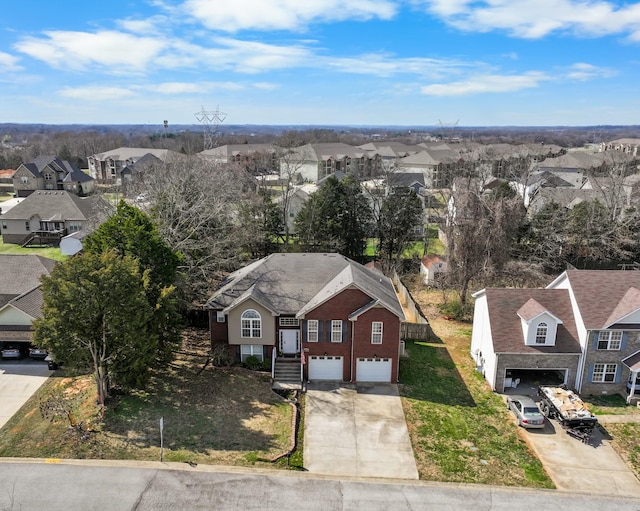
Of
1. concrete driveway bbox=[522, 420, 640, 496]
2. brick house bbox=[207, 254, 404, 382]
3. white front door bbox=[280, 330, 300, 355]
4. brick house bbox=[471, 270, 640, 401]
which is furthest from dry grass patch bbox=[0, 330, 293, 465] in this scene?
brick house bbox=[471, 270, 640, 401]

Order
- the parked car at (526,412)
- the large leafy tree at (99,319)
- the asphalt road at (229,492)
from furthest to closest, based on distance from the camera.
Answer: the parked car at (526,412)
the large leafy tree at (99,319)
the asphalt road at (229,492)

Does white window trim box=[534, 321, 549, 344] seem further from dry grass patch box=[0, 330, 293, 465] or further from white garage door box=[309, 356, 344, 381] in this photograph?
dry grass patch box=[0, 330, 293, 465]

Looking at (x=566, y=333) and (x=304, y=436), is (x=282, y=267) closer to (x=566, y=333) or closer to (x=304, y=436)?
(x=304, y=436)

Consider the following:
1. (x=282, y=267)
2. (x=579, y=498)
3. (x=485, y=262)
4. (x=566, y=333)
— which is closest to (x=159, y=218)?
(x=282, y=267)

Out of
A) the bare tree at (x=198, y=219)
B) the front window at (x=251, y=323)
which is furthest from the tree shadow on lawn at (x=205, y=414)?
the bare tree at (x=198, y=219)

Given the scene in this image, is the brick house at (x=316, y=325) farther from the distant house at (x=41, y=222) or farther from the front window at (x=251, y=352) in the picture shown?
the distant house at (x=41, y=222)

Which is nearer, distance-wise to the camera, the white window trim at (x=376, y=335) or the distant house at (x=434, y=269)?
the white window trim at (x=376, y=335)

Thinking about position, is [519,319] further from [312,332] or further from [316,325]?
[312,332]
